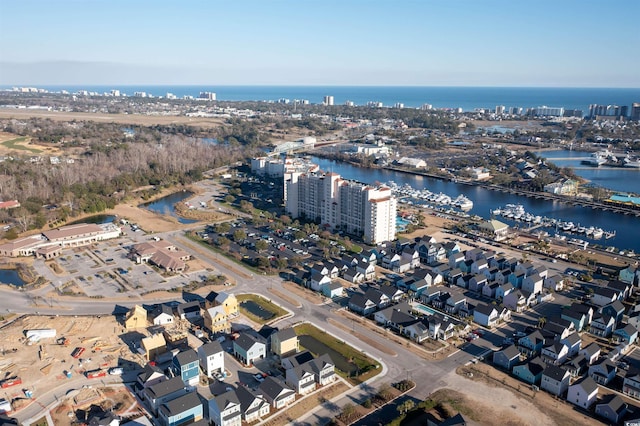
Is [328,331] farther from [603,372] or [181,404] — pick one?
[603,372]

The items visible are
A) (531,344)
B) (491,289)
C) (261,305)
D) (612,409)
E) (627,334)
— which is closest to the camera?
(612,409)

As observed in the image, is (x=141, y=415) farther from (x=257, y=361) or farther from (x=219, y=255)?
(x=219, y=255)

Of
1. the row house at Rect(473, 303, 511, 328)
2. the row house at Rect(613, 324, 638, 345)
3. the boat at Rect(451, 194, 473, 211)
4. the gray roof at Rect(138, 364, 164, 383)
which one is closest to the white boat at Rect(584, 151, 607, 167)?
the boat at Rect(451, 194, 473, 211)

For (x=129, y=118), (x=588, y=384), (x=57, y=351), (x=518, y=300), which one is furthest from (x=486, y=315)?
(x=129, y=118)

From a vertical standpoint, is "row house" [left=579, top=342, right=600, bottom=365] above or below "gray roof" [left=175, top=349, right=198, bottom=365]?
below

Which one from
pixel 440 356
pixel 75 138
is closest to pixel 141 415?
pixel 440 356

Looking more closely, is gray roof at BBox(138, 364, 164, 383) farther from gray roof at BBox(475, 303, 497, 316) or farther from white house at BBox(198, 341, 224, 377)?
gray roof at BBox(475, 303, 497, 316)
